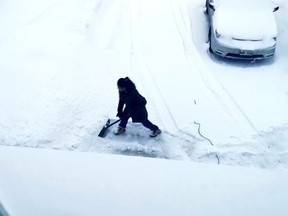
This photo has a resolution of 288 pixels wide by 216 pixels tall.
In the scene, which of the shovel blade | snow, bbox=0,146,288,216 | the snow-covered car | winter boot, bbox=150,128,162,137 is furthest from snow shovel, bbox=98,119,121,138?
the snow-covered car

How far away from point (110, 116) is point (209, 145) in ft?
6.88

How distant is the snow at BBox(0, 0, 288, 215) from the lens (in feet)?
15.6

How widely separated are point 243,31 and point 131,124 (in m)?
4.05

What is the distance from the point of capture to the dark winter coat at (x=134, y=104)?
20.0 feet

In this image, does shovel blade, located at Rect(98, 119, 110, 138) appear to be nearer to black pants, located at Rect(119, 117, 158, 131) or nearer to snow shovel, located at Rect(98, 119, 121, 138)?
snow shovel, located at Rect(98, 119, 121, 138)

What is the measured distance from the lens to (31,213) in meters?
4.28

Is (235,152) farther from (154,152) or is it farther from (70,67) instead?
(70,67)

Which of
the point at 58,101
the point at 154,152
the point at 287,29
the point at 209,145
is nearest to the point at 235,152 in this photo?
the point at 209,145

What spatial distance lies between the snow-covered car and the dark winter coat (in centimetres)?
372

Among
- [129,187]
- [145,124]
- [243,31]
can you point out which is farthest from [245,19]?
[129,187]

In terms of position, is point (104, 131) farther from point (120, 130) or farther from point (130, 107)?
point (130, 107)

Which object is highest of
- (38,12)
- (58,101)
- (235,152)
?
(38,12)

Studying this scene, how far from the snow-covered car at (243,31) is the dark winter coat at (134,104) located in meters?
3.72

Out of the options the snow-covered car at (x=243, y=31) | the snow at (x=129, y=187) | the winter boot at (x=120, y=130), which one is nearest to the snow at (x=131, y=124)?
the snow at (x=129, y=187)
